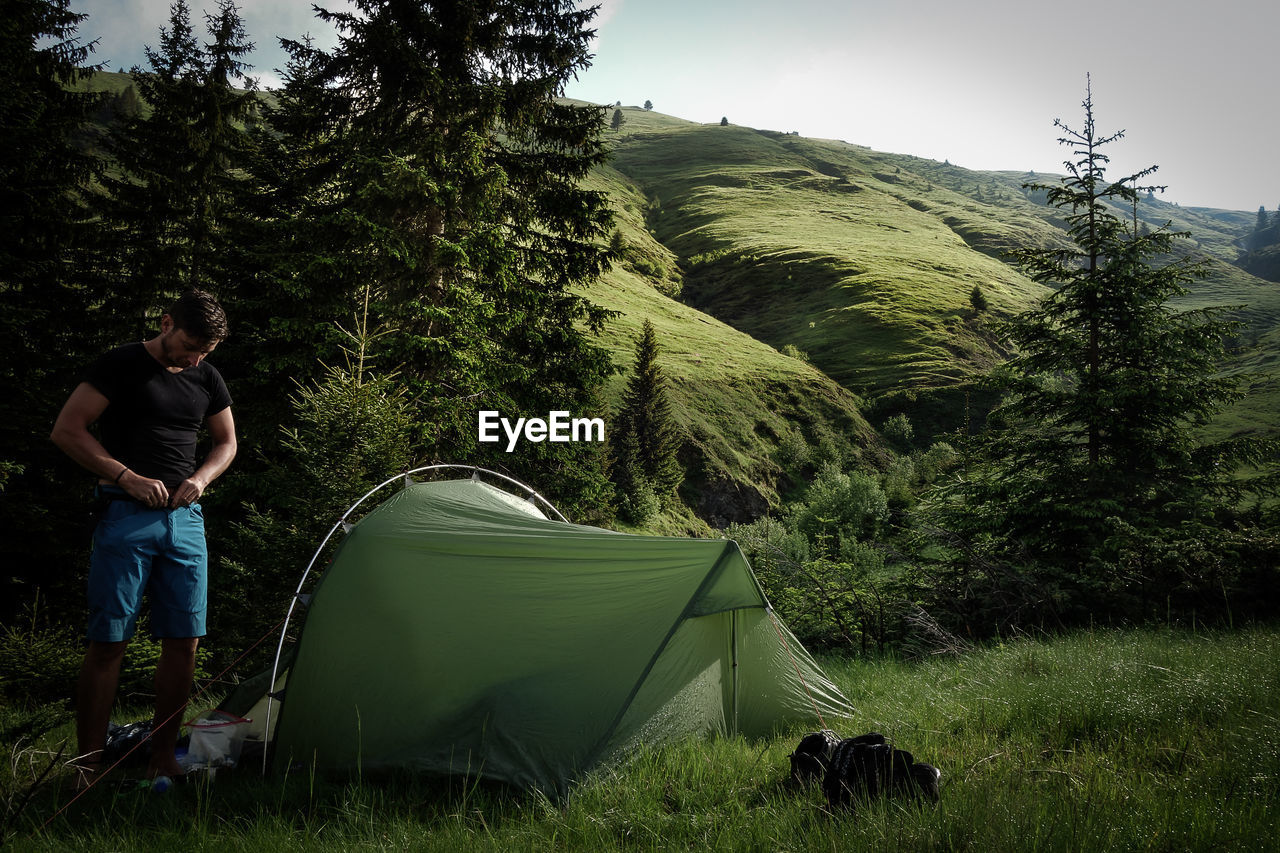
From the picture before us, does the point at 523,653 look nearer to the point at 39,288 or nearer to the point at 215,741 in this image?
the point at 215,741

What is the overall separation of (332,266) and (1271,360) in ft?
284

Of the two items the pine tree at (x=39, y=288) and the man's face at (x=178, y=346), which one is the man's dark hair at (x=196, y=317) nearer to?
the man's face at (x=178, y=346)

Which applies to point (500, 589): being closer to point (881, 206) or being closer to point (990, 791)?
point (990, 791)

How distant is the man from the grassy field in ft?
1.57

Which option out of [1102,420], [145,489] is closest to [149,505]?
[145,489]

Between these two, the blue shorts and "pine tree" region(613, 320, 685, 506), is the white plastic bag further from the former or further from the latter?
"pine tree" region(613, 320, 685, 506)

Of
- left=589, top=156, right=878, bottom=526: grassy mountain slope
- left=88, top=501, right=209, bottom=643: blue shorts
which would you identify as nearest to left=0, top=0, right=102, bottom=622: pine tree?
left=88, top=501, right=209, bottom=643: blue shorts

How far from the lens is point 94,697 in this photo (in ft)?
11.3

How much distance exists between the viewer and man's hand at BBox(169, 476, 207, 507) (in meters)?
3.52

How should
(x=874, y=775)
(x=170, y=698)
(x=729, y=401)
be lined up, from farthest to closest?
(x=729, y=401) < (x=170, y=698) < (x=874, y=775)

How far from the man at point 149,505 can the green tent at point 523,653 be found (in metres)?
0.85

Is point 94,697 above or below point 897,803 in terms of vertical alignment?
above

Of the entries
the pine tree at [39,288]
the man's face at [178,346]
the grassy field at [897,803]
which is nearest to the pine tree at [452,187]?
the pine tree at [39,288]

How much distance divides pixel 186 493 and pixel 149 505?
0.56ft
